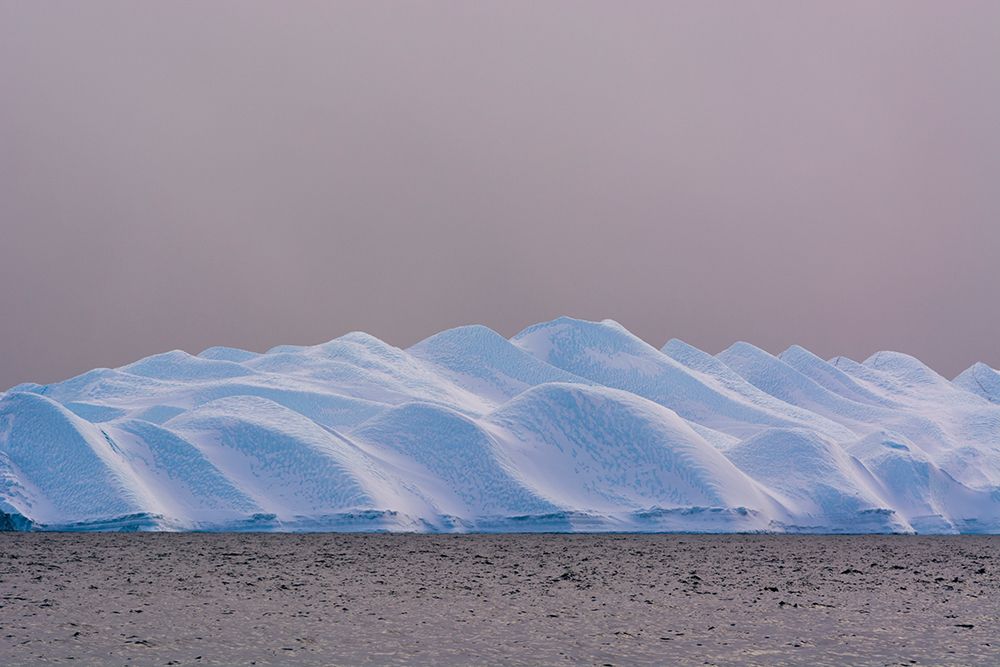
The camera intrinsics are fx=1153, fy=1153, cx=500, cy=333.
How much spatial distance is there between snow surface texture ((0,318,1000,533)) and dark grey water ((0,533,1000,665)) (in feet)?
33.4

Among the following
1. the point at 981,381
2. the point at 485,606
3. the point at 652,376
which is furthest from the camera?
the point at 981,381

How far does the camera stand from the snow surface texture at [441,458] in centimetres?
5691

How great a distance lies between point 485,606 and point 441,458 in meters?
38.9

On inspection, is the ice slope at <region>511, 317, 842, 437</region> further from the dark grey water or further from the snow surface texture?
the dark grey water

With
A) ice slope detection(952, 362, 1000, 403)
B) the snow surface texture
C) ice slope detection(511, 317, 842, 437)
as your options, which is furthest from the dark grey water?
ice slope detection(952, 362, 1000, 403)

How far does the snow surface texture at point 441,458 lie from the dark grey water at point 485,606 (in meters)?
10.2

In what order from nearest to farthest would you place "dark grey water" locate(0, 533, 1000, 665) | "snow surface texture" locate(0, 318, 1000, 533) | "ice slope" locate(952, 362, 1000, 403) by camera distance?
"dark grey water" locate(0, 533, 1000, 665) < "snow surface texture" locate(0, 318, 1000, 533) < "ice slope" locate(952, 362, 1000, 403)

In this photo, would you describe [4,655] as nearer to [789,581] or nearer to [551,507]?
[789,581]

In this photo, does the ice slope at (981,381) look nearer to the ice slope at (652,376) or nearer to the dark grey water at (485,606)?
the ice slope at (652,376)

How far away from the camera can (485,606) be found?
24906mm

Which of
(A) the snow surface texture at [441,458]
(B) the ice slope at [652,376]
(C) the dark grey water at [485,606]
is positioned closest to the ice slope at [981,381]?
(A) the snow surface texture at [441,458]

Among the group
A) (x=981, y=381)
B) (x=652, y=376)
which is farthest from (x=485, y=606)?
(x=981, y=381)

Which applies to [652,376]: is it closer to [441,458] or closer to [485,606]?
[441,458]

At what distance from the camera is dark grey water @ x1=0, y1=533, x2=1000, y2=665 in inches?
690
